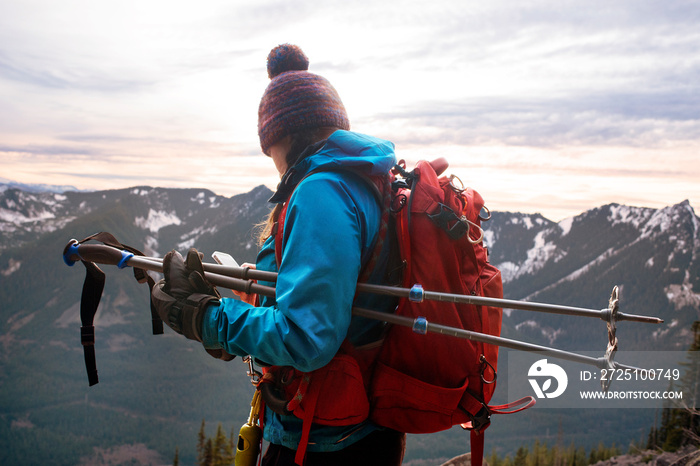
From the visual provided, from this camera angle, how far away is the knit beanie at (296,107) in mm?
3463

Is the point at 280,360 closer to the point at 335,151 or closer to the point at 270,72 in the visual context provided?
the point at 335,151

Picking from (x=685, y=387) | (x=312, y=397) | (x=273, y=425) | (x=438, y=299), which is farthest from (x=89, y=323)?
(x=685, y=387)

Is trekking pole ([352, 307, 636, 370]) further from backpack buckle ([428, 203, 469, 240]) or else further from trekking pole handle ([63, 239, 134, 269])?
trekking pole handle ([63, 239, 134, 269])

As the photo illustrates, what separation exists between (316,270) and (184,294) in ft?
3.38

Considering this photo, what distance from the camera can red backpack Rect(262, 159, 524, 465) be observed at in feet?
9.85

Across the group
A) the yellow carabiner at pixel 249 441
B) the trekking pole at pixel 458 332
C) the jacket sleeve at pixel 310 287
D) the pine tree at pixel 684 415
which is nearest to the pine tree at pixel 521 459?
the pine tree at pixel 684 415

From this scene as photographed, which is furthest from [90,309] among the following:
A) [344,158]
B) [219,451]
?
[219,451]

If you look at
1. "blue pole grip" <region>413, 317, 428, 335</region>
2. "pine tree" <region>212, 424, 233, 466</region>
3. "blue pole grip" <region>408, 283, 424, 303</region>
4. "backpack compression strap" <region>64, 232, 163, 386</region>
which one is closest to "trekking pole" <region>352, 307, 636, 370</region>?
"blue pole grip" <region>413, 317, 428, 335</region>

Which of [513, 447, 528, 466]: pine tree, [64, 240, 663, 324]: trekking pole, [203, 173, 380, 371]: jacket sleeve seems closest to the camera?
[203, 173, 380, 371]: jacket sleeve

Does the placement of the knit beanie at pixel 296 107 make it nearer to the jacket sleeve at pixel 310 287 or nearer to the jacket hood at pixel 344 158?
the jacket hood at pixel 344 158

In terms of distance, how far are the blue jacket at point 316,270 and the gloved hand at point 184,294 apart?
80mm

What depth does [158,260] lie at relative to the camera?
3.70 m

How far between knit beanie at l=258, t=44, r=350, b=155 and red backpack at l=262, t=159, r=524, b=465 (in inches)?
27.2

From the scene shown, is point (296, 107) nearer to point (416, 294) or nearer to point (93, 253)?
point (416, 294)
